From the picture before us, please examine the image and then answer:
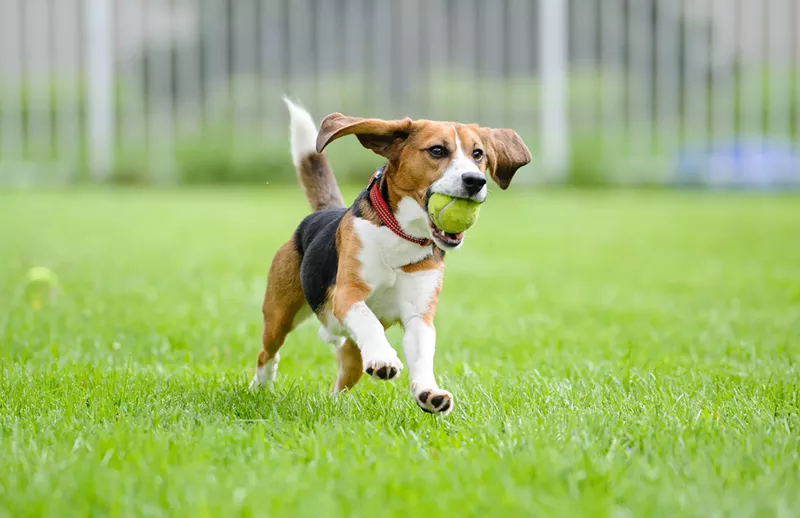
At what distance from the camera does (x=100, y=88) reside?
20.8 metres

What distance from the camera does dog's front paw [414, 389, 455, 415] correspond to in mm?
3275

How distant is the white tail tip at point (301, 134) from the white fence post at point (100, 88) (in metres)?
17.2

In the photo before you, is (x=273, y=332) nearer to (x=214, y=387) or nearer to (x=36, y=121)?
(x=214, y=387)

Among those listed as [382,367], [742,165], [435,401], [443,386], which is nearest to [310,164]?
[443,386]

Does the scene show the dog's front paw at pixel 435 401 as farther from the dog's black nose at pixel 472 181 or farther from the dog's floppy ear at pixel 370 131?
the dog's floppy ear at pixel 370 131

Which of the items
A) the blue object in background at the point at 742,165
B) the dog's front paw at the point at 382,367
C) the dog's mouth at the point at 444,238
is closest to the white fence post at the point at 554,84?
the blue object in background at the point at 742,165

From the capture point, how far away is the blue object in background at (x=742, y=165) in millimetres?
19875

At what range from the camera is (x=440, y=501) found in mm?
2496

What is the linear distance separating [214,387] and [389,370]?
98cm

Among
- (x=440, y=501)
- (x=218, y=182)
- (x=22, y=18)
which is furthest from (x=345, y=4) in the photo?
(x=440, y=501)

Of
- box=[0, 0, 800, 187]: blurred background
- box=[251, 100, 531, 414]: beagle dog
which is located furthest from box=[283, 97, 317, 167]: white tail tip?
box=[0, 0, 800, 187]: blurred background

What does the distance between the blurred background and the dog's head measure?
16378mm

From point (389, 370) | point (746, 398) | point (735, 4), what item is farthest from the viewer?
point (735, 4)

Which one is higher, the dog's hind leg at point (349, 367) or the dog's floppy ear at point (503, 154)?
the dog's floppy ear at point (503, 154)
